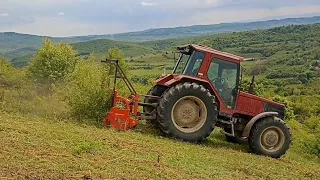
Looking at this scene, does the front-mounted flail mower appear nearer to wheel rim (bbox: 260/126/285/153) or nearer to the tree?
wheel rim (bbox: 260/126/285/153)

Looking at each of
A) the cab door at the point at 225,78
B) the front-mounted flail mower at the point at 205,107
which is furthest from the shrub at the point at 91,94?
the cab door at the point at 225,78

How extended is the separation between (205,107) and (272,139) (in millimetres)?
2080

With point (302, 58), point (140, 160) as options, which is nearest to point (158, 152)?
point (140, 160)

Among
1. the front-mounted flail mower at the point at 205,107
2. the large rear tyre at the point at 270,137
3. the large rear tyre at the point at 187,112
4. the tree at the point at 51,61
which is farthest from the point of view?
the tree at the point at 51,61

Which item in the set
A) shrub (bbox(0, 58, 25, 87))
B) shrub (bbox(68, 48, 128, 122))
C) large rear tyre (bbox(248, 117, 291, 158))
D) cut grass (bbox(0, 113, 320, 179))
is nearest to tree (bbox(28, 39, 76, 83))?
shrub (bbox(0, 58, 25, 87))

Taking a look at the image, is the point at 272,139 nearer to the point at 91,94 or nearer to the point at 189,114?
the point at 189,114

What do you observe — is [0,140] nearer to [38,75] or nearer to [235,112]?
[235,112]

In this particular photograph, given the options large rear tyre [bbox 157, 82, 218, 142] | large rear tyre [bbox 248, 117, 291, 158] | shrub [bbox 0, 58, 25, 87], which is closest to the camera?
large rear tyre [bbox 157, 82, 218, 142]

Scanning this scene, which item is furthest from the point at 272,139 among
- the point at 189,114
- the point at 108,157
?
the point at 108,157

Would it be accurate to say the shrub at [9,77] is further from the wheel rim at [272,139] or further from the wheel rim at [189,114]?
the wheel rim at [272,139]

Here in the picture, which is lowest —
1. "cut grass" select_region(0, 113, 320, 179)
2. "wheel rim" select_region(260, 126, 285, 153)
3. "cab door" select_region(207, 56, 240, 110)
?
"wheel rim" select_region(260, 126, 285, 153)

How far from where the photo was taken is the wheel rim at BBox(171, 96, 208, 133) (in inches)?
403

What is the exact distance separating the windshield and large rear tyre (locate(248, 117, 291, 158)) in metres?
2.16

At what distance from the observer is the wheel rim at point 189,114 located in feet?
33.6
